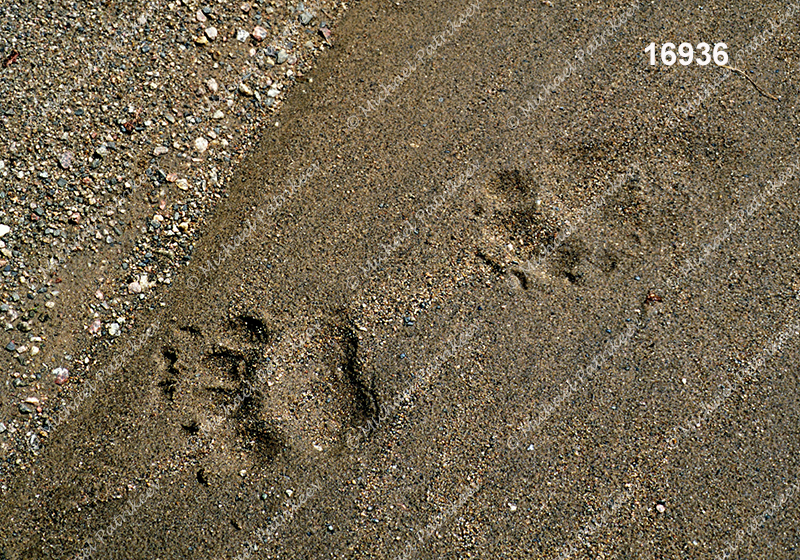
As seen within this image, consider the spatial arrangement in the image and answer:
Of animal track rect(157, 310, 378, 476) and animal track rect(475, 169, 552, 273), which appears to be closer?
animal track rect(157, 310, 378, 476)

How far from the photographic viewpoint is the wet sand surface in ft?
10.3

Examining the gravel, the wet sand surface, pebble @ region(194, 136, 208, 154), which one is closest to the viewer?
the wet sand surface

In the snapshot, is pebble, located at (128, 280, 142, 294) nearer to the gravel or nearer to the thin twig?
the gravel

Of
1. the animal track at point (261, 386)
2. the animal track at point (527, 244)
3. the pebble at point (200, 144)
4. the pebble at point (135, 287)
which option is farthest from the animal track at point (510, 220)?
the pebble at point (135, 287)

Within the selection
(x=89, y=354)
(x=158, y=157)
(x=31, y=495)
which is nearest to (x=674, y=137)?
(x=158, y=157)

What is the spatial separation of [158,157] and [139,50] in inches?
24.6

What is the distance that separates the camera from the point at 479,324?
329 centimetres

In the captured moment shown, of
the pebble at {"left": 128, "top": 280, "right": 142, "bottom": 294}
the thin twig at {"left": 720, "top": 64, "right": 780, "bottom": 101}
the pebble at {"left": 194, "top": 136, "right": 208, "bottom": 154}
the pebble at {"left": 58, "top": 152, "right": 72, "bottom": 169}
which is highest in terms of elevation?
the thin twig at {"left": 720, "top": 64, "right": 780, "bottom": 101}

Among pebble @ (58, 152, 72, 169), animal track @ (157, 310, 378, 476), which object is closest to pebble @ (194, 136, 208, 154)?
pebble @ (58, 152, 72, 169)

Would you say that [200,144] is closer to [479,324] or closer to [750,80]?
[479,324]

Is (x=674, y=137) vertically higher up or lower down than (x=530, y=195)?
higher up

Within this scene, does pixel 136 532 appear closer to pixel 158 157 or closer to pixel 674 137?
pixel 158 157

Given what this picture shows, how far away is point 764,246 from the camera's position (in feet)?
11.2

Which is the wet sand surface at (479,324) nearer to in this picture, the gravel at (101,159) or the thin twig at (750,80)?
the thin twig at (750,80)
